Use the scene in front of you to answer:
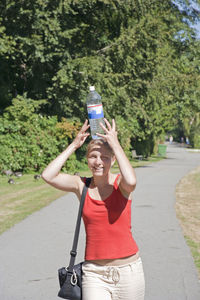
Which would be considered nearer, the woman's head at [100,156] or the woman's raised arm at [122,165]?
the woman's raised arm at [122,165]

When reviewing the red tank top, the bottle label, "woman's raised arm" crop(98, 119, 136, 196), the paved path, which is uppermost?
the bottle label

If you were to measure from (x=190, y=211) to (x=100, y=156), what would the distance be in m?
8.12

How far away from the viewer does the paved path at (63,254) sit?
17.2ft

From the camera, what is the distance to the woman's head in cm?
330

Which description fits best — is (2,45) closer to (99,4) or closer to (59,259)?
(99,4)

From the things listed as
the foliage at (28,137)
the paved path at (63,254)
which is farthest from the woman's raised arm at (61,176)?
the foliage at (28,137)

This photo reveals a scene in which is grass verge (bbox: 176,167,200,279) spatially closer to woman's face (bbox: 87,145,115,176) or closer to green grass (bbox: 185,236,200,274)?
green grass (bbox: 185,236,200,274)

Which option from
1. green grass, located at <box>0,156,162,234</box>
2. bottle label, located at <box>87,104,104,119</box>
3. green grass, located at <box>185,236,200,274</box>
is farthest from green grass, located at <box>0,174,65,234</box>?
bottle label, located at <box>87,104,104,119</box>

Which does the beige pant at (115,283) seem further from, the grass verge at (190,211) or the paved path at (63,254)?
the grass verge at (190,211)

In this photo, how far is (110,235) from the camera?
3205 mm

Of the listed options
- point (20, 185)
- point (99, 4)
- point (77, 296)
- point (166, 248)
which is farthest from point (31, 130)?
point (77, 296)

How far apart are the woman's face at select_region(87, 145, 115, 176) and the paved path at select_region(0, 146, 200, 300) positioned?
2.14m

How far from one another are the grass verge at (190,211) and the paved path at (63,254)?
13 cm

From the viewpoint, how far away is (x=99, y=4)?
930 inches
